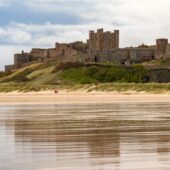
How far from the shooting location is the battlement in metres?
116

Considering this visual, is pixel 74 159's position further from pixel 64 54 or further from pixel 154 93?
pixel 64 54

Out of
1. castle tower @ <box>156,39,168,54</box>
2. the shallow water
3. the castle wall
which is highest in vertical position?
castle tower @ <box>156,39,168,54</box>

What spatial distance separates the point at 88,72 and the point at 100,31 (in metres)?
45.8

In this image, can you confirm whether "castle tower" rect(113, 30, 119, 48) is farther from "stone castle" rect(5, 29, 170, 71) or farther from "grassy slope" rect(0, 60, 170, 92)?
"grassy slope" rect(0, 60, 170, 92)

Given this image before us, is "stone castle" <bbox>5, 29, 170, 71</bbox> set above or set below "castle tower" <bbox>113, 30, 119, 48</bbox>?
below

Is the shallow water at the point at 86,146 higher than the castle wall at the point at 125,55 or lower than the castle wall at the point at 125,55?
lower

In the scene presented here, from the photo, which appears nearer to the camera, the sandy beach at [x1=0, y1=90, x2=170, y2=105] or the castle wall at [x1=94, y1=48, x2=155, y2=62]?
the sandy beach at [x1=0, y1=90, x2=170, y2=105]

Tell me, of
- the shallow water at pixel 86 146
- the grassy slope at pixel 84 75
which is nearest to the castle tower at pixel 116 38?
the grassy slope at pixel 84 75

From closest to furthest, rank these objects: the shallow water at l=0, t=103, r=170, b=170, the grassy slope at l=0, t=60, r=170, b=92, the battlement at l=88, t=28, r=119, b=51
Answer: the shallow water at l=0, t=103, r=170, b=170
the grassy slope at l=0, t=60, r=170, b=92
the battlement at l=88, t=28, r=119, b=51

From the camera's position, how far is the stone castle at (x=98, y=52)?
10012 cm

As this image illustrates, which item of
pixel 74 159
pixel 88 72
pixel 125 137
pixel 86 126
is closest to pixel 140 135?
pixel 125 137

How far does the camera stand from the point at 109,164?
841 cm

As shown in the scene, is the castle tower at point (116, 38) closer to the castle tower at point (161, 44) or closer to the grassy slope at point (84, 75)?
the castle tower at point (161, 44)

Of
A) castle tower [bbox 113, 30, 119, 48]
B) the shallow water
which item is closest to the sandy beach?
the shallow water
